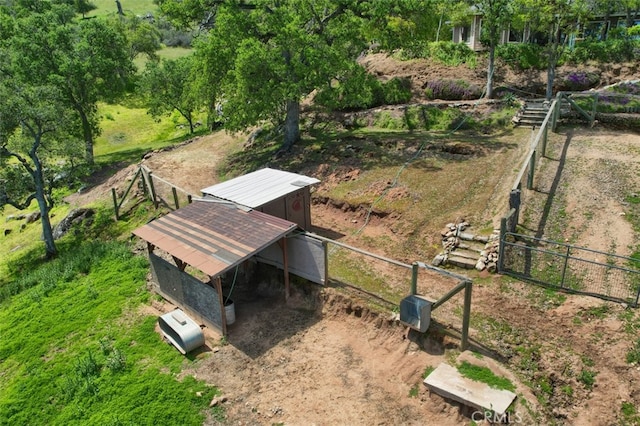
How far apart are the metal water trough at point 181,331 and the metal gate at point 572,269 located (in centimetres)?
858

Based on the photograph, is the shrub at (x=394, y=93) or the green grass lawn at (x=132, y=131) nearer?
the shrub at (x=394, y=93)

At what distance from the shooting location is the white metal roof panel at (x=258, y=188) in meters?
15.3

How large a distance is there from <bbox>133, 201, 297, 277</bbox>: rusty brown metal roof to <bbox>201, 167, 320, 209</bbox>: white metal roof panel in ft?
1.47

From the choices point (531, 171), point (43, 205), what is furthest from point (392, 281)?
point (43, 205)

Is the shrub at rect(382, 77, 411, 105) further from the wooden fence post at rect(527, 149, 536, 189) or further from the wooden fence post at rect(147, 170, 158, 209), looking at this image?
the wooden fence post at rect(147, 170, 158, 209)

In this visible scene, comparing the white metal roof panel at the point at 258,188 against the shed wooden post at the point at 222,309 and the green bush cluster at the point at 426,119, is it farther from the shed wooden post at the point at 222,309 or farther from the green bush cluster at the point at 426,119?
the green bush cluster at the point at 426,119

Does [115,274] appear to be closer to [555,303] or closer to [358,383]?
[358,383]

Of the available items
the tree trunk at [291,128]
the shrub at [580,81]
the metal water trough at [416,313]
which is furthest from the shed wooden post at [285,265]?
the shrub at [580,81]

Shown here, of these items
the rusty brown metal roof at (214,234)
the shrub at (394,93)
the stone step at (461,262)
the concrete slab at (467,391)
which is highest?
the shrub at (394,93)

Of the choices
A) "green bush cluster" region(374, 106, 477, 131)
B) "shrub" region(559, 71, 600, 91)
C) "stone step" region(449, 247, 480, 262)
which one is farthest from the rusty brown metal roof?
"shrub" region(559, 71, 600, 91)

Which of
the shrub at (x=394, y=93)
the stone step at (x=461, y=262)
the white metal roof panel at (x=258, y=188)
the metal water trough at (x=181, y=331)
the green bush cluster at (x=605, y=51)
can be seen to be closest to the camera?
the metal water trough at (x=181, y=331)

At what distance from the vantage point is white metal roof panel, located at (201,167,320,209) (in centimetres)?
1532

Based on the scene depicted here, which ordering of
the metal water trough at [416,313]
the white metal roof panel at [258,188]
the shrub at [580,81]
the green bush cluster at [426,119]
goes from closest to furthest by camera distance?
1. the metal water trough at [416,313]
2. the white metal roof panel at [258,188]
3. the green bush cluster at [426,119]
4. the shrub at [580,81]

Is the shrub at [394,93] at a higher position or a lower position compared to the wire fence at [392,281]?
higher
